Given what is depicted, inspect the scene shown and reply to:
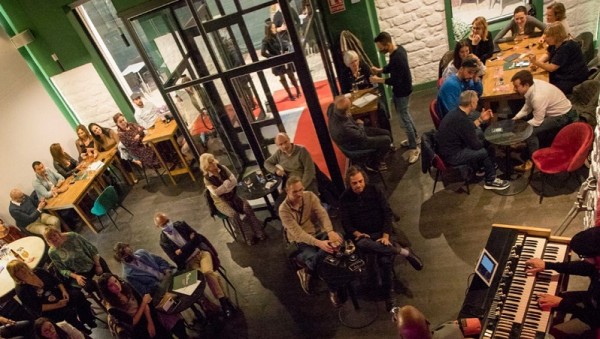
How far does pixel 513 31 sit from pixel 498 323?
15.9 feet

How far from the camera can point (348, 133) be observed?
466 centimetres

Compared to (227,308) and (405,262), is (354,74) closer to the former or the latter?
(405,262)

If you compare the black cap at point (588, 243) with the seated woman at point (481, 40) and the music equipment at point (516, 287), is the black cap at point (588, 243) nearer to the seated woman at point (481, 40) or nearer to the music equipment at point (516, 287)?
the music equipment at point (516, 287)

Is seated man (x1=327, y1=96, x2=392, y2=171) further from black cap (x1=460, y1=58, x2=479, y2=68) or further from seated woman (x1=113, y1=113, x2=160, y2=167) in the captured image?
seated woman (x1=113, y1=113, x2=160, y2=167)

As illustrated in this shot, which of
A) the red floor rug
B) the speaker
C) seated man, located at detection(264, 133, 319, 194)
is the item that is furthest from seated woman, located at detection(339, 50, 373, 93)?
the speaker

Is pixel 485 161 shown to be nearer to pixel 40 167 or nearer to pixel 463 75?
pixel 463 75

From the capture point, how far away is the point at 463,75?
465cm

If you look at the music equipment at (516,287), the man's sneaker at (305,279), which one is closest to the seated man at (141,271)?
the man's sneaker at (305,279)

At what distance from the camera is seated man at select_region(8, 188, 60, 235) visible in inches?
246

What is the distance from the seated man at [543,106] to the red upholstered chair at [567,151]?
25cm

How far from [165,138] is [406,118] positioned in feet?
12.7

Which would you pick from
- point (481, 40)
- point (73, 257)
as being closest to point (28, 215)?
point (73, 257)

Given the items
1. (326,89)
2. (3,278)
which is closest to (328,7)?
(326,89)

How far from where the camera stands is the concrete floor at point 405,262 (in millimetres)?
3848
